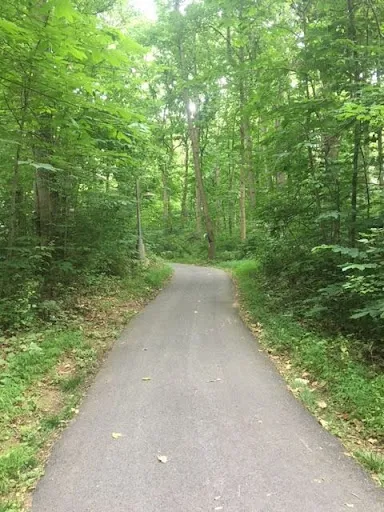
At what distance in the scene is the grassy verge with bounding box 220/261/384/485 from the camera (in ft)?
14.4

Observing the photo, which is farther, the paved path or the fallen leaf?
the fallen leaf

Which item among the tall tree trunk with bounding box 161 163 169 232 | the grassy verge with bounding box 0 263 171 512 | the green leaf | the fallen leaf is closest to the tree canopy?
the green leaf

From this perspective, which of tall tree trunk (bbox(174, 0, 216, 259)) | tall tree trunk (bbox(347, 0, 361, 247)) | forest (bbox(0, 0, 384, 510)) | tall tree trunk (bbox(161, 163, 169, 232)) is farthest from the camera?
tall tree trunk (bbox(161, 163, 169, 232))

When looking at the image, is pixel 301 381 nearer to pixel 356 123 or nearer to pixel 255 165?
pixel 356 123

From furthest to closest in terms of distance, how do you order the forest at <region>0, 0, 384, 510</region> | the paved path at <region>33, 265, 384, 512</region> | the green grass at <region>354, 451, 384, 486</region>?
1. the forest at <region>0, 0, 384, 510</region>
2. the green grass at <region>354, 451, 384, 486</region>
3. the paved path at <region>33, 265, 384, 512</region>

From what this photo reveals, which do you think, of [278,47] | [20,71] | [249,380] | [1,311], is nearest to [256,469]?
[249,380]

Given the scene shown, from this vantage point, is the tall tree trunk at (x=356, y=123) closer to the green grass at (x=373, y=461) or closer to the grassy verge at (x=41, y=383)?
the green grass at (x=373, y=461)

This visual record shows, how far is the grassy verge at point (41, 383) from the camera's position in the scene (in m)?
3.89

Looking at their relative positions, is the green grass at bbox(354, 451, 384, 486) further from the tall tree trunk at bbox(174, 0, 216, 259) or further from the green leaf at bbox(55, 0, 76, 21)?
the tall tree trunk at bbox(174, 0, 216, 259)

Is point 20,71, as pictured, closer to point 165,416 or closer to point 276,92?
point 165,416

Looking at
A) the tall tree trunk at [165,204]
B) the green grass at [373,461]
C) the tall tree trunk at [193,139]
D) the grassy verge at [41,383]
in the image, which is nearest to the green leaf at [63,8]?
the grassy verge at [41,383]

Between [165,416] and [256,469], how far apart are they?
4.66ft

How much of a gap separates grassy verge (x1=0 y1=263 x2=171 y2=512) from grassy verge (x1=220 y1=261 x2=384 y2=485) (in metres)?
3.06

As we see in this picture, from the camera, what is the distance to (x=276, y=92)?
34.5ft
